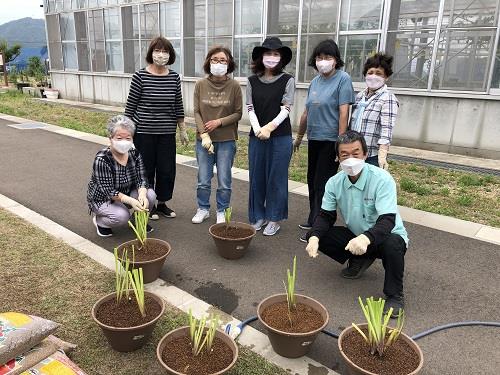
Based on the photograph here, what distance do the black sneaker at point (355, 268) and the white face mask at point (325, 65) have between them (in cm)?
163

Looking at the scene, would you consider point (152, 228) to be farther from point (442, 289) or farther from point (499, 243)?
point (499, 243)

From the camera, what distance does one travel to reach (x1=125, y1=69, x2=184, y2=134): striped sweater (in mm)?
4055

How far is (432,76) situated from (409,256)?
5156mm

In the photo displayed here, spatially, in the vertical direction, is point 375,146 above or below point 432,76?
below

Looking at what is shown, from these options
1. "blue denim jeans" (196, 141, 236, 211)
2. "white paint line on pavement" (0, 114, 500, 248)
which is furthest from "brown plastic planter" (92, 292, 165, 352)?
"white paint line on pavement" (0, 114, 500, 248)

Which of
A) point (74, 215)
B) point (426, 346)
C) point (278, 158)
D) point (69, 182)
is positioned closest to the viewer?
point (426, 346)

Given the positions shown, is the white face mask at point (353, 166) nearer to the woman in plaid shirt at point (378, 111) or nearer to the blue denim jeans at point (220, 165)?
the woman in plaid shirt at point (378, 111)

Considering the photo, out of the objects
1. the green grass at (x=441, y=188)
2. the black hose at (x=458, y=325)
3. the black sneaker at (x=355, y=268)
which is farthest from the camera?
the green grass at (x=441, y=188)

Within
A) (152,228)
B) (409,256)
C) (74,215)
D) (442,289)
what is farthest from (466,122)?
(74,215)

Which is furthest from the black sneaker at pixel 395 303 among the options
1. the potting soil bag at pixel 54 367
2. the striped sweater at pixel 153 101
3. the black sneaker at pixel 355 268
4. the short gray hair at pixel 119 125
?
the striped sweater at pixel 153 101

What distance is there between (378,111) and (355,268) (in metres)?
1.34

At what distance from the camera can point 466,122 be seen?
7.50 m

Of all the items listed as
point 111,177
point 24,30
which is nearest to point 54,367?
point 111,177

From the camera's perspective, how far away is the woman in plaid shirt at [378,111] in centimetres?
351
